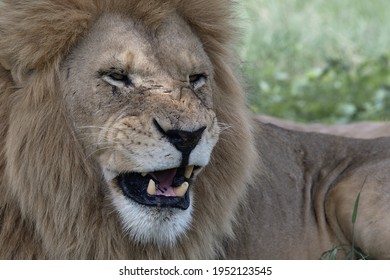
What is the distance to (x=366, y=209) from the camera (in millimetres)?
4535

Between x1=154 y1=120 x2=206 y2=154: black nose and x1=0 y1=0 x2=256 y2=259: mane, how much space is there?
418 millimetres

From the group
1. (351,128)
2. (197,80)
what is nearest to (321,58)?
(351,128)

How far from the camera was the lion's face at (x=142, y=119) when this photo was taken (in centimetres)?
346

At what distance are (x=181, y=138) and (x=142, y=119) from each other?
0.19m

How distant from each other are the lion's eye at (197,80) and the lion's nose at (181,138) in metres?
0.42

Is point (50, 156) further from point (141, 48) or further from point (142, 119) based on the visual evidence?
point (141, 48)

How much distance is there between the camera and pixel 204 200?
3947 mm

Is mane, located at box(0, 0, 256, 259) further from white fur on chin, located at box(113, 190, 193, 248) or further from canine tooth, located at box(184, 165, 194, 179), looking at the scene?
canine tooth, located at box(184, 165, 194, 179)

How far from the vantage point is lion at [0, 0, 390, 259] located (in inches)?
141

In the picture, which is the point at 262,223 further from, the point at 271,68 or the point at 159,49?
the point at 271,68

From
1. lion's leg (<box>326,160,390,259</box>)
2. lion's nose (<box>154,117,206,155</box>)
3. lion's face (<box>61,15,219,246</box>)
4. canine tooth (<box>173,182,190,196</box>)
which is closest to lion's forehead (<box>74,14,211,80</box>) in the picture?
lion's face (<box>61,15,219,246</box>)

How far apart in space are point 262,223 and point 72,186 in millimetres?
1189

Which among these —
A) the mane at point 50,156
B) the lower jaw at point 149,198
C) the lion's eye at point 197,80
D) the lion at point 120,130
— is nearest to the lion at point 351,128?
the lion at point 120,130

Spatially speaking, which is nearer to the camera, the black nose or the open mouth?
the black nose
